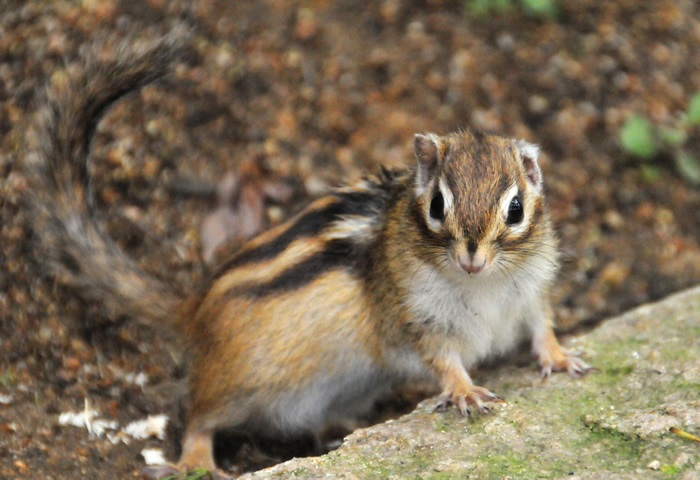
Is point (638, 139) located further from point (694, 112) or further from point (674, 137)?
point (694, 112)

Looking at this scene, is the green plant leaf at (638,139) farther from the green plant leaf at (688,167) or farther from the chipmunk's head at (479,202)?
the chipmunk's head at (479,202)

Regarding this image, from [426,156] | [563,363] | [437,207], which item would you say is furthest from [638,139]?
[437,207]

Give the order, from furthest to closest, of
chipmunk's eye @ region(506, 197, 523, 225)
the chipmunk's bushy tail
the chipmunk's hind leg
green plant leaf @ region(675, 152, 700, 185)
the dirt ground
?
green plant leaf @ region(675, 152, 700, 185) < the dirt ground < the chipmunk's bushy tail < the chipmunk's hind leg < chipmunk's eye @ region(506, 197, 523, 225)

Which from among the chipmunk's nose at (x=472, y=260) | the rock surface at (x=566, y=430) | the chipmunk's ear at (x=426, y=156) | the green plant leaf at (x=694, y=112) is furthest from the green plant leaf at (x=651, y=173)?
the chipmunk's nose at (x=472, y=260)

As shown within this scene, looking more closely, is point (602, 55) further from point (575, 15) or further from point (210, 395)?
point (210, 395)

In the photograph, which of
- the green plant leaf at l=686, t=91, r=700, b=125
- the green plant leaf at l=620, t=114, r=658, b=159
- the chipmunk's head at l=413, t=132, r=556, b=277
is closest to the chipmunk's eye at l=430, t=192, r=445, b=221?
the chipmunk's head at l=413, t=132, r=556, b=277

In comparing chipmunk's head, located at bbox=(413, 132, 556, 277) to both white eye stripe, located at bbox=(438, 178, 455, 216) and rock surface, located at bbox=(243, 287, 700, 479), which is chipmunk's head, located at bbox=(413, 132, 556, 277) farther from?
rock surface, located at bbox=(243, 287, 700, 479)
